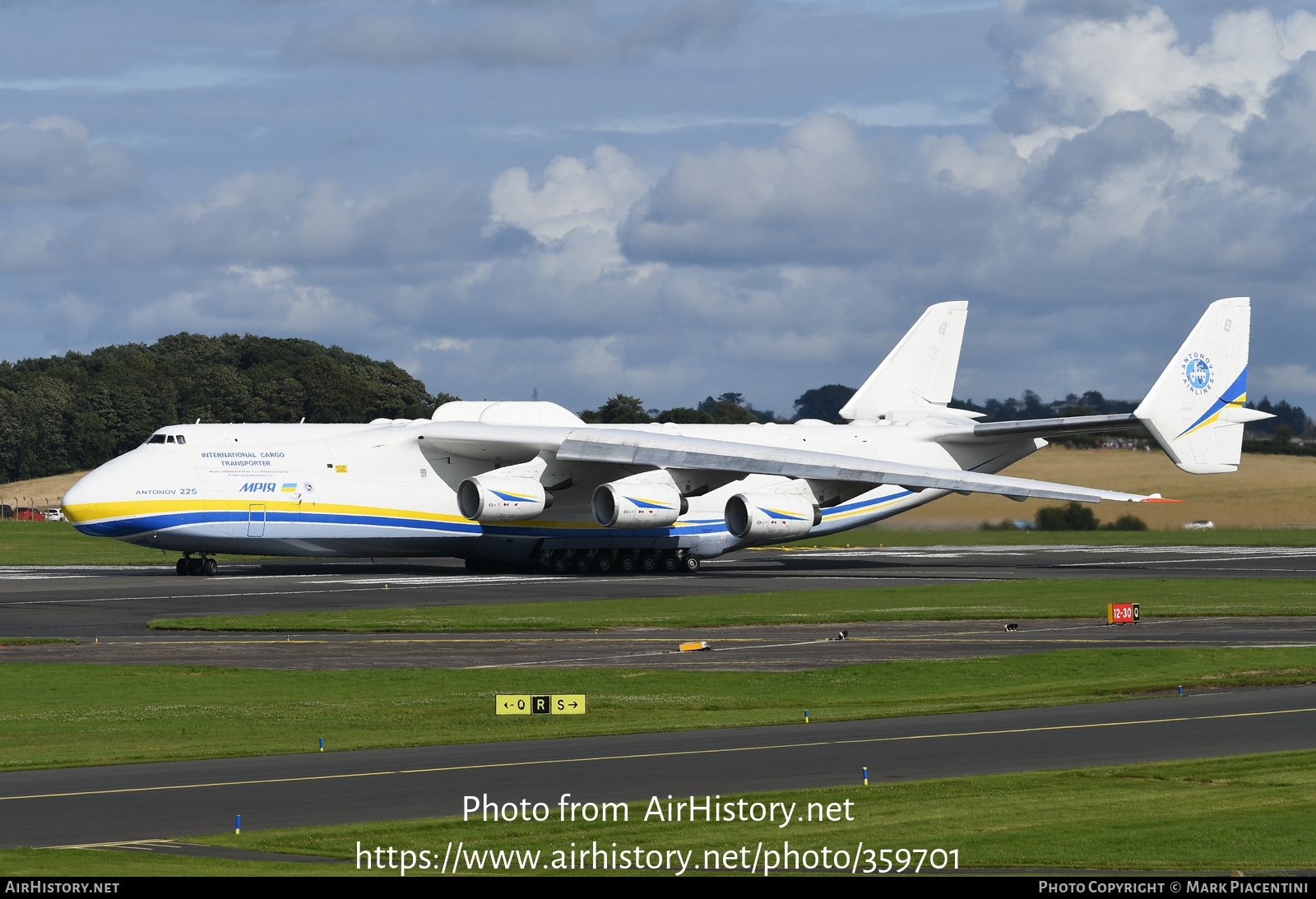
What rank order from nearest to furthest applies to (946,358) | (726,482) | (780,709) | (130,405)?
(780,709)
(726,482)
(946,358)
(130,405)

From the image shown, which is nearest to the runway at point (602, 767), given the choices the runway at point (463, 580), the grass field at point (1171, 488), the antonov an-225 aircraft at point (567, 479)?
the runway at point (463, 580)

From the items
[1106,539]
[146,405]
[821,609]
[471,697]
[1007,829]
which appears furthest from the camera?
[146,405]

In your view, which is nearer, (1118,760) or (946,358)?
(1118,760)

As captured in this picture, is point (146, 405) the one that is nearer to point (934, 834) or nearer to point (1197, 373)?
point (1197, 373)

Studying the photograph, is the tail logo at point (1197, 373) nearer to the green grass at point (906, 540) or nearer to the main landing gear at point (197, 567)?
the green grass at point (906, 540)

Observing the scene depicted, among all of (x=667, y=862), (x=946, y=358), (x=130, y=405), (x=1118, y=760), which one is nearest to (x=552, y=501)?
(x=946, y=358)

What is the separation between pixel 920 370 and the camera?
5366 centimetres

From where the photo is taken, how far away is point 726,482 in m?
44.8

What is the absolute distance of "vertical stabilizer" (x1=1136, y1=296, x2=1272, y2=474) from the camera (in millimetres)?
47500

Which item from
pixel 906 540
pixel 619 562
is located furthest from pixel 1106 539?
pixel 619 562

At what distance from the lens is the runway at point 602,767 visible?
11.9 meters

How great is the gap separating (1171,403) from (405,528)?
2385 cm

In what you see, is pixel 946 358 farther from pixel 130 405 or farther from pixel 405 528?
pixel 130 405

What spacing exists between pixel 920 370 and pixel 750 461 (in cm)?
1435
